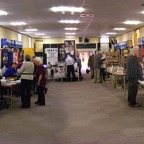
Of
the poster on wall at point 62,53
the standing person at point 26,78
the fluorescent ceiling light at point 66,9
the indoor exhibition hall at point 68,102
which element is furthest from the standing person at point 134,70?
the poster on wall at point 62,53

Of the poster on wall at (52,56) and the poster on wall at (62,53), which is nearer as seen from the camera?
the poster on wall at (52,56)

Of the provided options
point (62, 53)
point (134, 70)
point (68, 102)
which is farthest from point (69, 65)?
point (134, 70)

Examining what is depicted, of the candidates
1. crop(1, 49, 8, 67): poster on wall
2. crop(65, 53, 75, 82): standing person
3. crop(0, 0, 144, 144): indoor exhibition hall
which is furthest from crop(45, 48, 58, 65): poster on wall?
crop(1, 49, 8, 67): poster on wall

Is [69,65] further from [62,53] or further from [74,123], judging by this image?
[74,123]

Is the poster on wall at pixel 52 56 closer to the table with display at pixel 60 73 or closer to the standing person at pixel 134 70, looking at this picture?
the table with display at pixel 60 73

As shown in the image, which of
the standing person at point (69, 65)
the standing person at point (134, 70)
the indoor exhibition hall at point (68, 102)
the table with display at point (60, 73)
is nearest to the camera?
the indoor exhibition hall at point (68, 102)

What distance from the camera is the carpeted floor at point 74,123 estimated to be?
4566 mm

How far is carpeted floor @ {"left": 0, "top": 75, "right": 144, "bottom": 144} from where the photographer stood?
15.0 feet

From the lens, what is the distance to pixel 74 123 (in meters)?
5.60

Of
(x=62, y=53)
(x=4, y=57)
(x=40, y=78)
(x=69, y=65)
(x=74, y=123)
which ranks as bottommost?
(x=74, y=123)

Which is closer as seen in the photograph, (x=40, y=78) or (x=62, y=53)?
(x=40, y=78)

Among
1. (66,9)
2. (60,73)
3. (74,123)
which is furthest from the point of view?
(60,73)

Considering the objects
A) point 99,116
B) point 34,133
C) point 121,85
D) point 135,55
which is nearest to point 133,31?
point 121,85

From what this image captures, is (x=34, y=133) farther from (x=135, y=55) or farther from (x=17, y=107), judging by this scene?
(x=135, y=55)
